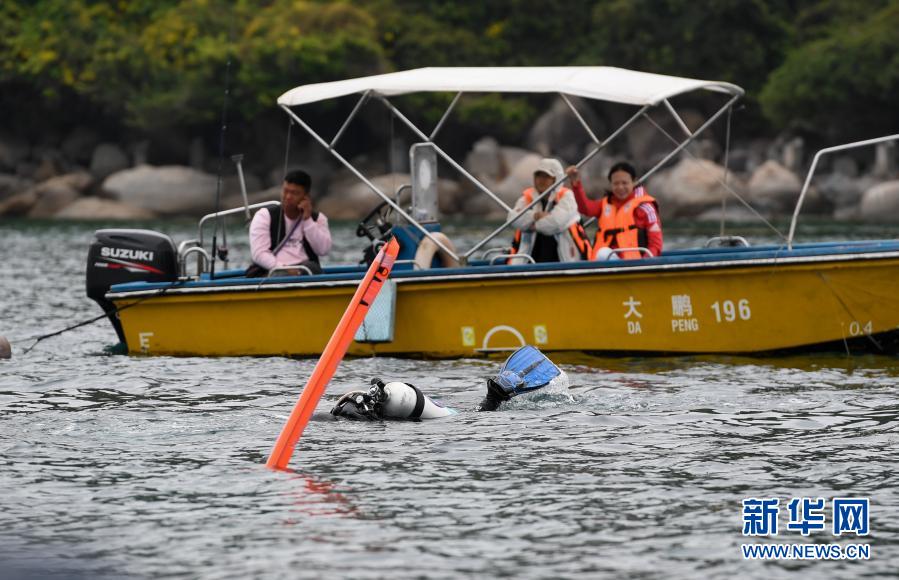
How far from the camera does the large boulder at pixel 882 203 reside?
135 feet

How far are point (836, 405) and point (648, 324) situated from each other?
8.20 feet

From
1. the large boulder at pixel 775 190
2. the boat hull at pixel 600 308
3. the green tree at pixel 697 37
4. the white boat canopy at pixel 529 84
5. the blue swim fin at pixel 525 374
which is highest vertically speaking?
the green tree at pixel 697 37

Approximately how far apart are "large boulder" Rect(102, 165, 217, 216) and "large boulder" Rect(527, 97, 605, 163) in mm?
11326

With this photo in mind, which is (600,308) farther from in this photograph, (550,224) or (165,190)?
(165,190)

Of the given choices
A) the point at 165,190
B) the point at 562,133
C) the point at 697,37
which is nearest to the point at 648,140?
the point at 562,133

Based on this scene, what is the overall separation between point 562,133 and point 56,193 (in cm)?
1729

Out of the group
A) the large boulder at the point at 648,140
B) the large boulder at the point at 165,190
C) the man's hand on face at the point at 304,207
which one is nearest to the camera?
the man's hand on face at the point at 304,207

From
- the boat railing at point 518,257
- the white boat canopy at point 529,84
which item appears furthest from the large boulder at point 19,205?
the boat railing at point 518,257

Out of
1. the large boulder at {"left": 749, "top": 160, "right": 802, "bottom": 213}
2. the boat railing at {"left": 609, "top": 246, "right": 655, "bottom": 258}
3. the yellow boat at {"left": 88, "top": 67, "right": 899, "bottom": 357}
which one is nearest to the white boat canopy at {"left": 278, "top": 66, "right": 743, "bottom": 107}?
the yellow boat at {"left": 88, "top": 67, "right": 899, "bottom": 357}

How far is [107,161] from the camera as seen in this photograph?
56750mm

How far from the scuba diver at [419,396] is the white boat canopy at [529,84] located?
9.56 feet

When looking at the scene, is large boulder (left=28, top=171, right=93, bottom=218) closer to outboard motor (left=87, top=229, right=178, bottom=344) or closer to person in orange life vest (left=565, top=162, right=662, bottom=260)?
outboard motor (left=87, top=229, right=178, bottom=344)

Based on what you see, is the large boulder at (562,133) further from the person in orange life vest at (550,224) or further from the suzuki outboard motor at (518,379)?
the suzuki outboard motor at (518,379)

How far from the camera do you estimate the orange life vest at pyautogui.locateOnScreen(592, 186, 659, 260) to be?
527 inches
